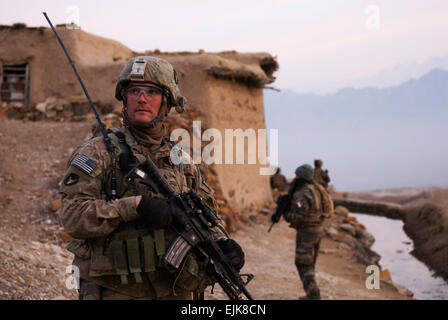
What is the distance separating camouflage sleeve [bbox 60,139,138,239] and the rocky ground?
9.29ft

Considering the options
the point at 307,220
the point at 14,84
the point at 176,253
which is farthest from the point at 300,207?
the point at 14,84

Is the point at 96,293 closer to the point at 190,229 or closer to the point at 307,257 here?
the point at 190,229

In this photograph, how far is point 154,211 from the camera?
204cm

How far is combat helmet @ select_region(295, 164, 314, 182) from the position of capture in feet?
19.7

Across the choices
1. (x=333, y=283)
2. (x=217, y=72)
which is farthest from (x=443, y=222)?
(x=217, y=72)

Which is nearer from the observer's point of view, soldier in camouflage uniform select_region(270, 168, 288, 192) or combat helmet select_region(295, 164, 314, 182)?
combat helmet select_region(295, 164, 314, 182)

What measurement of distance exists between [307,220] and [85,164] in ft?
13.8

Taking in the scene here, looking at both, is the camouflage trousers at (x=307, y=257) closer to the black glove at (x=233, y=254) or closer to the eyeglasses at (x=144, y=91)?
the black glove at (x=233, y=254)

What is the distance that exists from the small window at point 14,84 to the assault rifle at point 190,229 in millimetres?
11860

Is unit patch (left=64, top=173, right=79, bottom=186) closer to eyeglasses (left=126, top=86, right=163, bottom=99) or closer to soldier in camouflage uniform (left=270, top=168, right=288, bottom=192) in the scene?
eyeglasses (left=126, top=86, right=163, bottom=99)

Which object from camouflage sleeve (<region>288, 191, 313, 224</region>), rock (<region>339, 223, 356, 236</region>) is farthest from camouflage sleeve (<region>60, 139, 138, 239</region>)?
rock (<region>339, 223, 356, 236</region>)

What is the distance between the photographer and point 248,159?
39.1ft

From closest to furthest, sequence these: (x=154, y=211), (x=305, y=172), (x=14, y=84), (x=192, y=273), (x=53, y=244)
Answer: (x=154, y=211) → (x=192, y=273) → (x=305, y=172) → (x=53, y=244) → (x=14, y=84)

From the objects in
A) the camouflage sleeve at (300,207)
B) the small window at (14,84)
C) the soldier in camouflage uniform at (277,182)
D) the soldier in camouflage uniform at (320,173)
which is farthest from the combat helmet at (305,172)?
the small window at (14,84)
